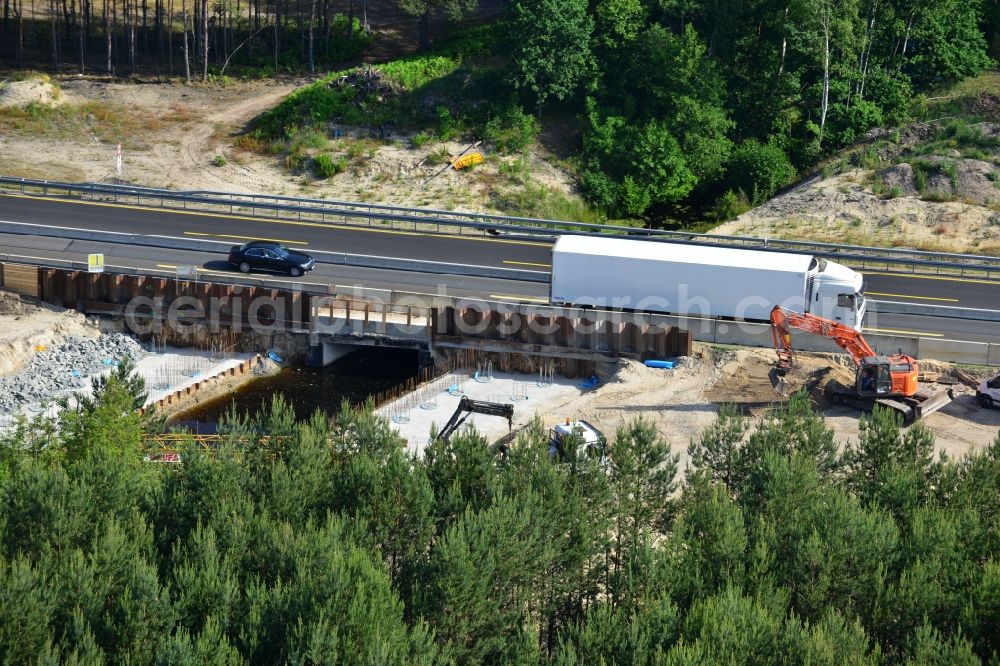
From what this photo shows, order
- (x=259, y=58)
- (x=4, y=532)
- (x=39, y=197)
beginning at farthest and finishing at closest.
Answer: (x=259, y=58), (x=39, y=197), (x=4, y=532)

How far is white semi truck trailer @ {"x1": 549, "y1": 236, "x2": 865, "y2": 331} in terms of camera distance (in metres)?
47.5

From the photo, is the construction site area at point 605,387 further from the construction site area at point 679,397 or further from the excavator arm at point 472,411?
the excavator arm at point 472,411

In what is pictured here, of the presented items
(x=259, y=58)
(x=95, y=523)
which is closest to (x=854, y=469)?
(x=95, y=523)

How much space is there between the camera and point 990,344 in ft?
154

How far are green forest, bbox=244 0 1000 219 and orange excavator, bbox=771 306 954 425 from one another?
69.1ft

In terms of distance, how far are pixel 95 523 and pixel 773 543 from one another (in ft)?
52.9

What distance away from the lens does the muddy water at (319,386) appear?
47.7m

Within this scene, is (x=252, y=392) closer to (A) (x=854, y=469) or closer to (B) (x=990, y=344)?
(A) (x=854, y=469)

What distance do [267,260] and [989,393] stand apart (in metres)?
28.2

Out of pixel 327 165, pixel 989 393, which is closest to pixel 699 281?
pixel 989 393

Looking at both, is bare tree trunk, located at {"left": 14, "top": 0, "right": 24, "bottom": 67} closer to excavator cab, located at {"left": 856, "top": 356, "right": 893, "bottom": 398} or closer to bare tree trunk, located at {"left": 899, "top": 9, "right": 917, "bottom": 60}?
bare tree trunk, located at {"left": 899, "top": 9, "right": 917, "bottom": 60}

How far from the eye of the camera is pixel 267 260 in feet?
177

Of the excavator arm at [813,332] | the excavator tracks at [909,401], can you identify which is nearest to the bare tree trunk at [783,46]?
the excavator arm at [813,332]

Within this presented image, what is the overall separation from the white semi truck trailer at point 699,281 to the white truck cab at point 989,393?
508cm
